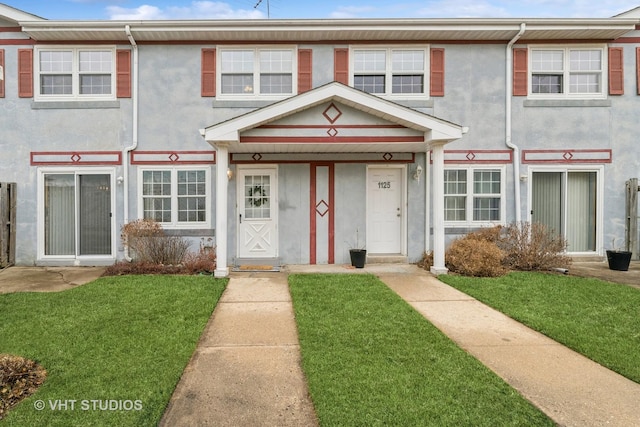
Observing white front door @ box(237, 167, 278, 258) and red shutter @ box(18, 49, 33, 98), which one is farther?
white front door @ box(237, 167, 278, 258)

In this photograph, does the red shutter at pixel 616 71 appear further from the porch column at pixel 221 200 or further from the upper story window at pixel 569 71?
the porch column at pixel 221 200

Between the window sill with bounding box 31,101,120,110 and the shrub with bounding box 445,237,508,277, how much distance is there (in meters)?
9.24

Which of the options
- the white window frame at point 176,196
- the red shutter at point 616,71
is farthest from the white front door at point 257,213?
the red shutter at point 616,71

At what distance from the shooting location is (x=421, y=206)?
9828mm

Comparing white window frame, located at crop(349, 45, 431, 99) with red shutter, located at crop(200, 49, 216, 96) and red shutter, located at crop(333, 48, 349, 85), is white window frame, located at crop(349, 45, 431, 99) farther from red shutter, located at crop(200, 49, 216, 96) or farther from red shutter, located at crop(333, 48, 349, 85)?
red shutter, located at crop(200, 49, 216, 96)

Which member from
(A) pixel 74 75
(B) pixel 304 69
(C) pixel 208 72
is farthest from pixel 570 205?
(A) pixel 74 75

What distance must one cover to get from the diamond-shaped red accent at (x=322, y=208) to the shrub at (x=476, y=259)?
129 inches

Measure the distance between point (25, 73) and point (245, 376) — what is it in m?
10.4

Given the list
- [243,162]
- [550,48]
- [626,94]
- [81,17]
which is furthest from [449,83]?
[81,17]

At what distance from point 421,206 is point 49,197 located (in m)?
9.77

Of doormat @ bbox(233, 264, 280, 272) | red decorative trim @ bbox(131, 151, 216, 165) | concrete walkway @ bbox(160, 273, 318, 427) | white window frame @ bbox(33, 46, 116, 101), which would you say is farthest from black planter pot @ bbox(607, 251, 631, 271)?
white window frame @ bbox(33, 46, 116, 101)

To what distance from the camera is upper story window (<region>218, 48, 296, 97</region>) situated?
971cm

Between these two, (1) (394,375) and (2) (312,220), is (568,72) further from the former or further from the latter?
(1) (394,375)

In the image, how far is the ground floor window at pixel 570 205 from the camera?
393 inches
